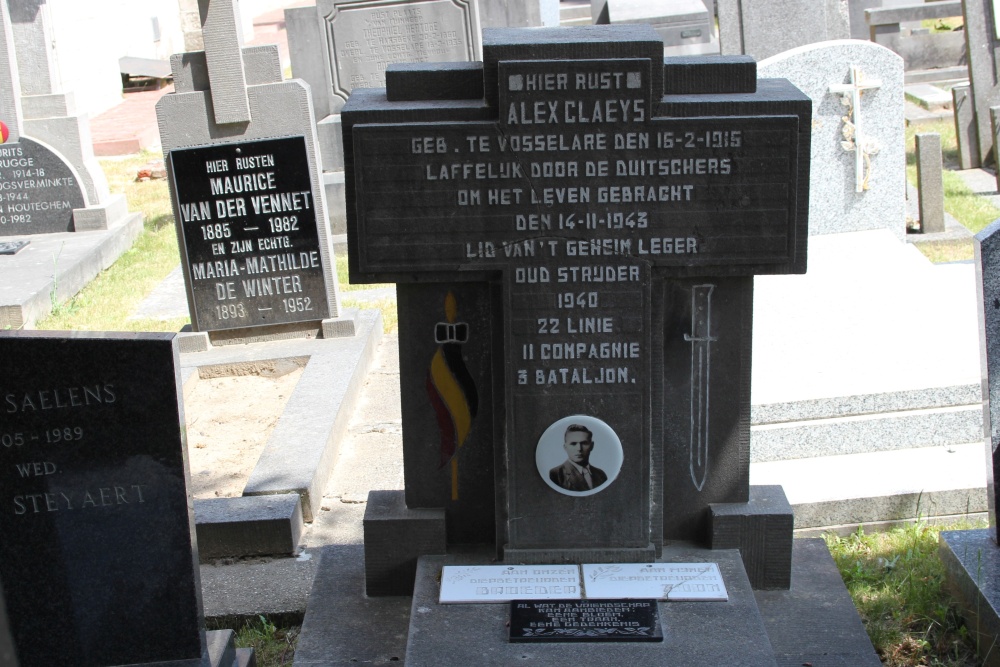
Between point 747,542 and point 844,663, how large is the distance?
0.45 metres

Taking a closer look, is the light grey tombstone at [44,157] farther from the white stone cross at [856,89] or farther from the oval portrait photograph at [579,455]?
the oval portrait photograph at [579,455]

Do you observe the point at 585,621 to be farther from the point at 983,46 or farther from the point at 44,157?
the point at 983,46

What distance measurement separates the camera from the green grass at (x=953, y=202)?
304 inches

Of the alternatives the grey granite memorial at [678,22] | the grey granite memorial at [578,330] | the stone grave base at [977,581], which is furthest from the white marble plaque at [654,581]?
the grey granite memorial at [678,22]

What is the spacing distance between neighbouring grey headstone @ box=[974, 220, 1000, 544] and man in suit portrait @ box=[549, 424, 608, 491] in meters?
1.37

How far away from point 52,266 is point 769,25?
5.63 meters

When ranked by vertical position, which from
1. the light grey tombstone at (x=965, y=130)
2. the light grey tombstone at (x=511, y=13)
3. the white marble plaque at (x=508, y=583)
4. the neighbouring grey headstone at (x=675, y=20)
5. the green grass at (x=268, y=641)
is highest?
the light grey tombstone at (x=511, y=13)

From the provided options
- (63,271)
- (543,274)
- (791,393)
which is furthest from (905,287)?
(63,271)

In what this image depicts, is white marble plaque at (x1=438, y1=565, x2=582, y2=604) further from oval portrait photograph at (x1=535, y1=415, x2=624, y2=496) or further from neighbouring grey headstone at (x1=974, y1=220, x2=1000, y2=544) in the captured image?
neighbouring grey headstone at (x1=974, y1=220, x2=1000, y2=544)

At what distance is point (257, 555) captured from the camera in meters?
4.18

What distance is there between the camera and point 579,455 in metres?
3.21

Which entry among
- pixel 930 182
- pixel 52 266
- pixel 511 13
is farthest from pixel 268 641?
pixel 511 13

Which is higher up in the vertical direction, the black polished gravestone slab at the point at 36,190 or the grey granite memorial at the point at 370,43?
the grey granite memorial at the point at 370,43

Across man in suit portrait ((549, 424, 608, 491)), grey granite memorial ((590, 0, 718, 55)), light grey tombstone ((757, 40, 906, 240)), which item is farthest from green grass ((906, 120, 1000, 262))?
man in suit portrait ((549, 424, 608, 491))
